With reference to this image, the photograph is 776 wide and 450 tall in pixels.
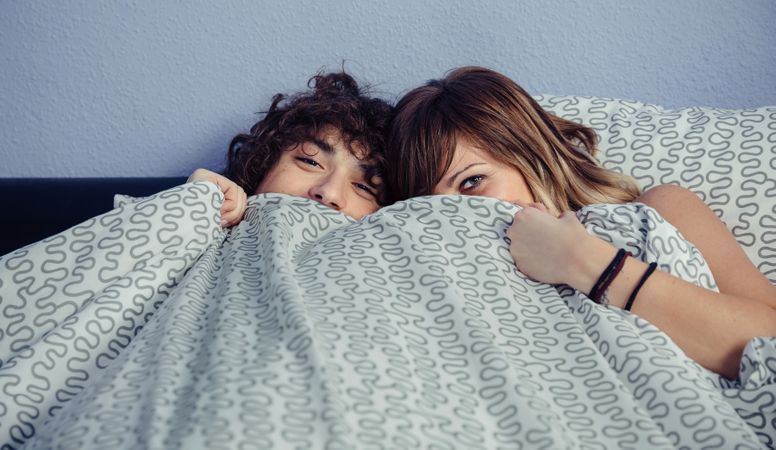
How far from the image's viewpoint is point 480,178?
118 cm

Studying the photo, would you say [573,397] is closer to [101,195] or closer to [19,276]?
[19,276]

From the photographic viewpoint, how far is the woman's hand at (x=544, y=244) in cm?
96

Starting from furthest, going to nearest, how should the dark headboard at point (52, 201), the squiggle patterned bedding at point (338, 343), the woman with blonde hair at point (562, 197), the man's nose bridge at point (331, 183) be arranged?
the dark headboard at point (52, 201)
the man's nose bridge at point (331, 183)
the woman with blonde hair at point (562, 197)
the squiggle patterned bedding at point (338, 343)

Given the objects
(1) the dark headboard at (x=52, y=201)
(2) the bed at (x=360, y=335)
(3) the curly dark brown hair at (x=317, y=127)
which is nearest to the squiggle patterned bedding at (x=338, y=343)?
(2) the bed at (x=360, y=335)

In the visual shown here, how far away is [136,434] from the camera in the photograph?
0.66 metres

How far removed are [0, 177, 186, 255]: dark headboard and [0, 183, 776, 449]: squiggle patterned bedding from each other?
17.7 inches

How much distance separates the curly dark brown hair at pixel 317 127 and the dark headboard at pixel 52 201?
7.8 inches

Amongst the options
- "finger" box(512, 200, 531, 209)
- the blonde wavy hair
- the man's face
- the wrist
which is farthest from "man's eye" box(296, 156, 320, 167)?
the wrist

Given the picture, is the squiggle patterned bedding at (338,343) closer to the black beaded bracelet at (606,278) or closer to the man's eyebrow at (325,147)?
the black beaded bracelet at (606,278)

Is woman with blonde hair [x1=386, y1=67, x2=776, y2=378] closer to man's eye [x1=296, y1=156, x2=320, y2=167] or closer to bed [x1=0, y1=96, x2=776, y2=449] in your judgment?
bed [x1=0, y1=96, x2=776, y2=449]

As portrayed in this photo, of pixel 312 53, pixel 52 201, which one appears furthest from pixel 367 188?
pixel 52 201

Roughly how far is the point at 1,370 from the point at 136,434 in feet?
0.91

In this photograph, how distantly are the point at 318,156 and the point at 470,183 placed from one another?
28 centimetres

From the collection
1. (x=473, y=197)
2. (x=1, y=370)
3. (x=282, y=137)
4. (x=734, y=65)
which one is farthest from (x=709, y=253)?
(x=1, y=370)
